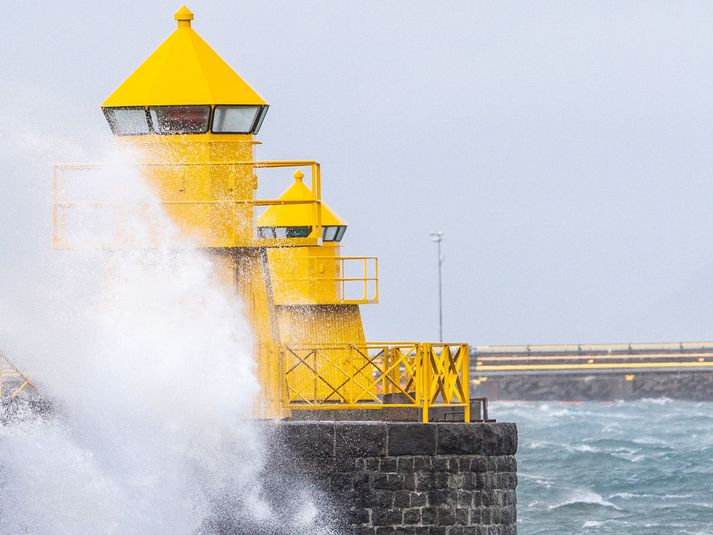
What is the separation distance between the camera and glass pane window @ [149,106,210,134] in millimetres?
19156

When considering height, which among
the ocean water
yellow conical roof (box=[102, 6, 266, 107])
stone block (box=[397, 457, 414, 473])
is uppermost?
yellow conical roof (box=[102, 6, 266, 107])

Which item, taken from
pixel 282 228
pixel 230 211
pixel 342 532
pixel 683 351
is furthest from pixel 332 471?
pixel 683 351

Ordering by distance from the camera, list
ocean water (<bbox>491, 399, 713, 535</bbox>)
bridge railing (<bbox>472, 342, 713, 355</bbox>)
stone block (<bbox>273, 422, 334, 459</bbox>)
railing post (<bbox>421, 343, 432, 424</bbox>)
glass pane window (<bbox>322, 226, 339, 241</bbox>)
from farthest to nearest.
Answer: bridge railing (<bbox>472, 342, 713, 355</bbox>), ocean water (<bbox>491, 399, 713, 535</bbox>), glass pane window (<bbox>322, 226, 339, 241</bbox>), railing post (<bbox>421, 343, 432, 424</bbox>), stone block (<bbox>273, 422, 334, 459</bbox>)

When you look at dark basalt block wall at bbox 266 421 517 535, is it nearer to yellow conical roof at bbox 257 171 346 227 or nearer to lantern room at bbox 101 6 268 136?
lantern room at bbox 101 6 268 136

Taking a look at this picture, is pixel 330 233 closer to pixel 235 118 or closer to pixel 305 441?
pixel 235 118

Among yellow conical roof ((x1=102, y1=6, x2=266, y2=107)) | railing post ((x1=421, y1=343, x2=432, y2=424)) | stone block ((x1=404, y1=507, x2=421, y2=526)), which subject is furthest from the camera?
yellow conical roof ((x1=102, y1=6, x2=266, y2=107))

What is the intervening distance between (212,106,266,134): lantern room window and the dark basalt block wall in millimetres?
3703

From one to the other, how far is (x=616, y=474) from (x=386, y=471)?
35.8 metres

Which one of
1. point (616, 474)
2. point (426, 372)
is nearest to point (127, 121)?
point (426, 372)

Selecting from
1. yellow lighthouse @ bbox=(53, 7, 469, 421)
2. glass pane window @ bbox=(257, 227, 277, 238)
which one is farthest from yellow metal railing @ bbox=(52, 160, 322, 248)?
glass pane window @ bbox=(257, 227, 277, 238)

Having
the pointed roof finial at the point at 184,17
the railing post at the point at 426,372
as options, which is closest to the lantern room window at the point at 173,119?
the pointed roof finial at the point at 184,17

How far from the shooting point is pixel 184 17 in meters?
19.9

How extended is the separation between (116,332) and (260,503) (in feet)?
7.72

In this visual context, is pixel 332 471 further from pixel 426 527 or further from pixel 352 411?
pixel 352 411
